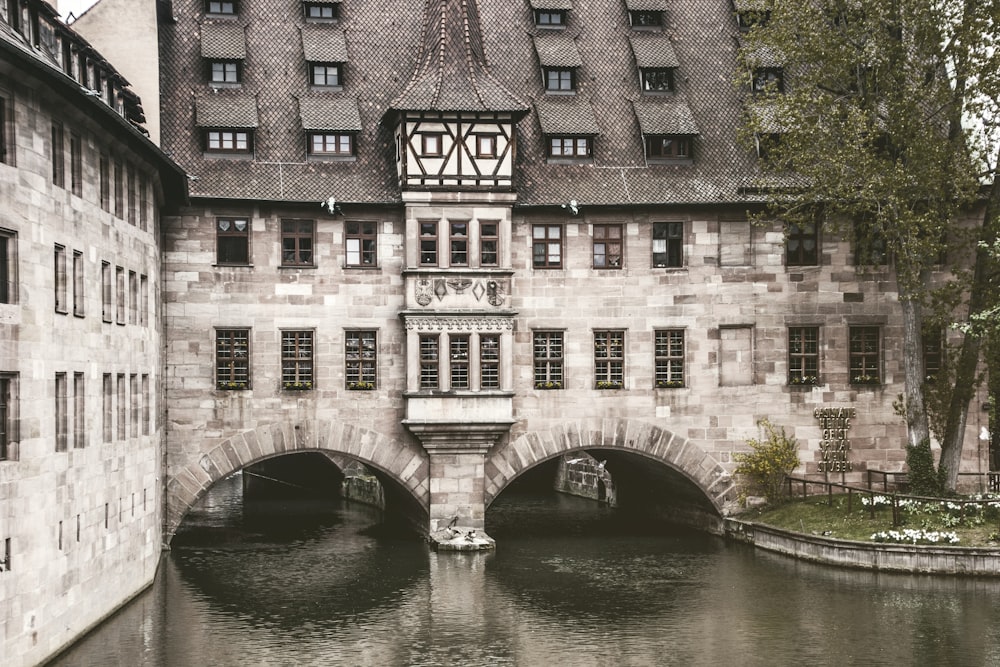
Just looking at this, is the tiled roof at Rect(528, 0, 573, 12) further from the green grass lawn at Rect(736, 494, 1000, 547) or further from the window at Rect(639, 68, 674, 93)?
the green grass lawn at Rect(736, 494, 1000, 547)

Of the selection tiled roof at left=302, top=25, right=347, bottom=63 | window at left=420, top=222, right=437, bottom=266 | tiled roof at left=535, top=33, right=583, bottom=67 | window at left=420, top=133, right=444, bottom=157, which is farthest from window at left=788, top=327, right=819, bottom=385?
tiled roof at left=302, top=25, right=347, bottom=63

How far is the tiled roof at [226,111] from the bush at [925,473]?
70.2 ft

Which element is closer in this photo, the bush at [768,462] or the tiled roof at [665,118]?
the bush at [768,462]

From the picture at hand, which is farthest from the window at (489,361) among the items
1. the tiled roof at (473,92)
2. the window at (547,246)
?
the tiled roof at (473,92)

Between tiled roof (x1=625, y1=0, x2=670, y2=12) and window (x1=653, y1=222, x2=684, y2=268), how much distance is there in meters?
8.43

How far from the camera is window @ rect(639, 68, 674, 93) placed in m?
41.2

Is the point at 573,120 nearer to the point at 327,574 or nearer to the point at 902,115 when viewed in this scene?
the point at 902,115

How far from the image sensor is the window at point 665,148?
39594mm

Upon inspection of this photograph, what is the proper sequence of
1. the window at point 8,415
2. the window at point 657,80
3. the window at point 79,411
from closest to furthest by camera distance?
the window at point 8,415
the window at point 79,411
the window at point 657,80

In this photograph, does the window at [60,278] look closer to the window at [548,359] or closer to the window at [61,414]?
the window at [61,414]

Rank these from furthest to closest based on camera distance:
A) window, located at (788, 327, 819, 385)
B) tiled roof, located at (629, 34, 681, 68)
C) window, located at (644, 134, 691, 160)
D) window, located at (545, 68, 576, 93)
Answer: tiled roof, located at (629, 34, 681, 68), window, located at (545, 68, 576, 93), window, located at (644, 134, 691, 160), window, located at (788, 327, 819, 385)

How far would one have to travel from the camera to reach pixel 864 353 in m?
39.1

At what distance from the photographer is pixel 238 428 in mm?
36188

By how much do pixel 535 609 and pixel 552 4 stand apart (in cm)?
2204
